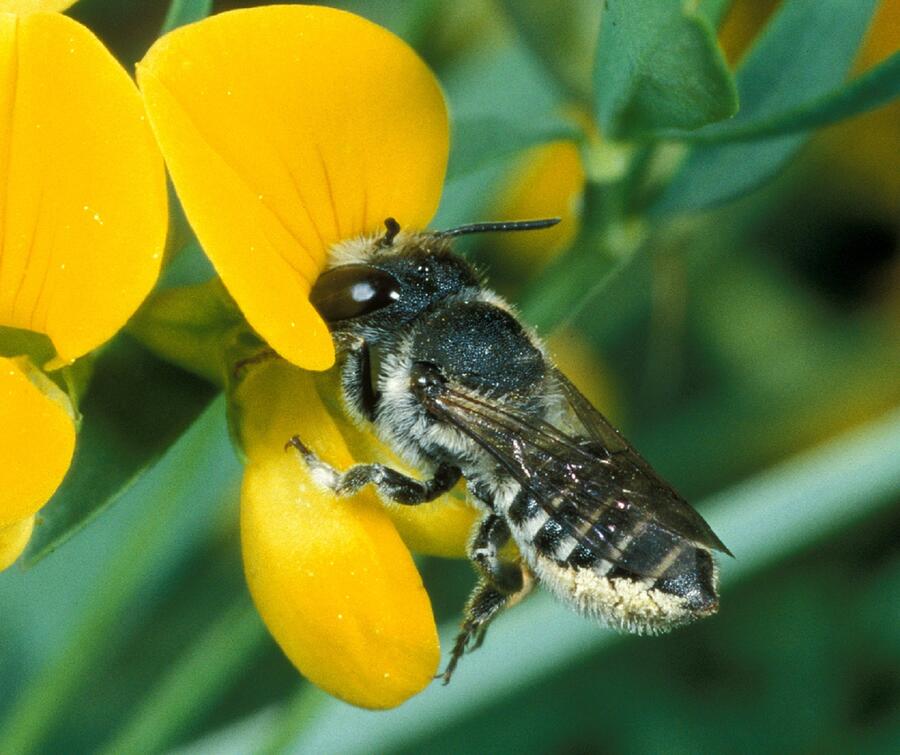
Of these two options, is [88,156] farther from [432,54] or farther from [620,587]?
[432,54]

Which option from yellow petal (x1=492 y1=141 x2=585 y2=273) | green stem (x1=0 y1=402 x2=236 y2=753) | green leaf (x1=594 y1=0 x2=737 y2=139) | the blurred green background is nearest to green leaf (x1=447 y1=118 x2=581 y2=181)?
the blurred green background

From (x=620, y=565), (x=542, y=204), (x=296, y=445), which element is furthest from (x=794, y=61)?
(x=542, y=204)

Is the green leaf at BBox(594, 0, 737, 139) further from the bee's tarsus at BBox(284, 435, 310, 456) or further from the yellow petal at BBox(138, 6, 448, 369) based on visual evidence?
the bee's tarsus at BBox(284, 435, 310, 456)

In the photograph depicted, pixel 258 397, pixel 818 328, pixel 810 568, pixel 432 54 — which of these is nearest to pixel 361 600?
pixel 258 397

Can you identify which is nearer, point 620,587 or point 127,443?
point 127,443

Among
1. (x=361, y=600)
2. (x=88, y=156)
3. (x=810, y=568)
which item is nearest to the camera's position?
(x=88, y=156)

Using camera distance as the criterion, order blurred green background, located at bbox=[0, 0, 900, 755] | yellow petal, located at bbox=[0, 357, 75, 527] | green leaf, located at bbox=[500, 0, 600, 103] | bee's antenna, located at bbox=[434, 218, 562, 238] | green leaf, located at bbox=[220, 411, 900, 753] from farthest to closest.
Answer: green leaf, located at bbox=[220, 411, 900, 753]
green leaf, located at bbox=[500, 0, 600, 103]
blurred green background, located at bbox=[0, 0, 900, 755]
bee's antenna, located at bbox=[434, 218, 562, 238]
yellow petal, located at bbox=[0, 357, 75, 527]

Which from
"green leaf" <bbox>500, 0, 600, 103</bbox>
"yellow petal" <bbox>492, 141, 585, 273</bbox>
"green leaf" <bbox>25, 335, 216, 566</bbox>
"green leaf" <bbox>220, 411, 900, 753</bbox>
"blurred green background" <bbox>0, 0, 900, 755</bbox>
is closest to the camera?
"green leaf" <bbox>25, 335, 216, 566</bbox>
